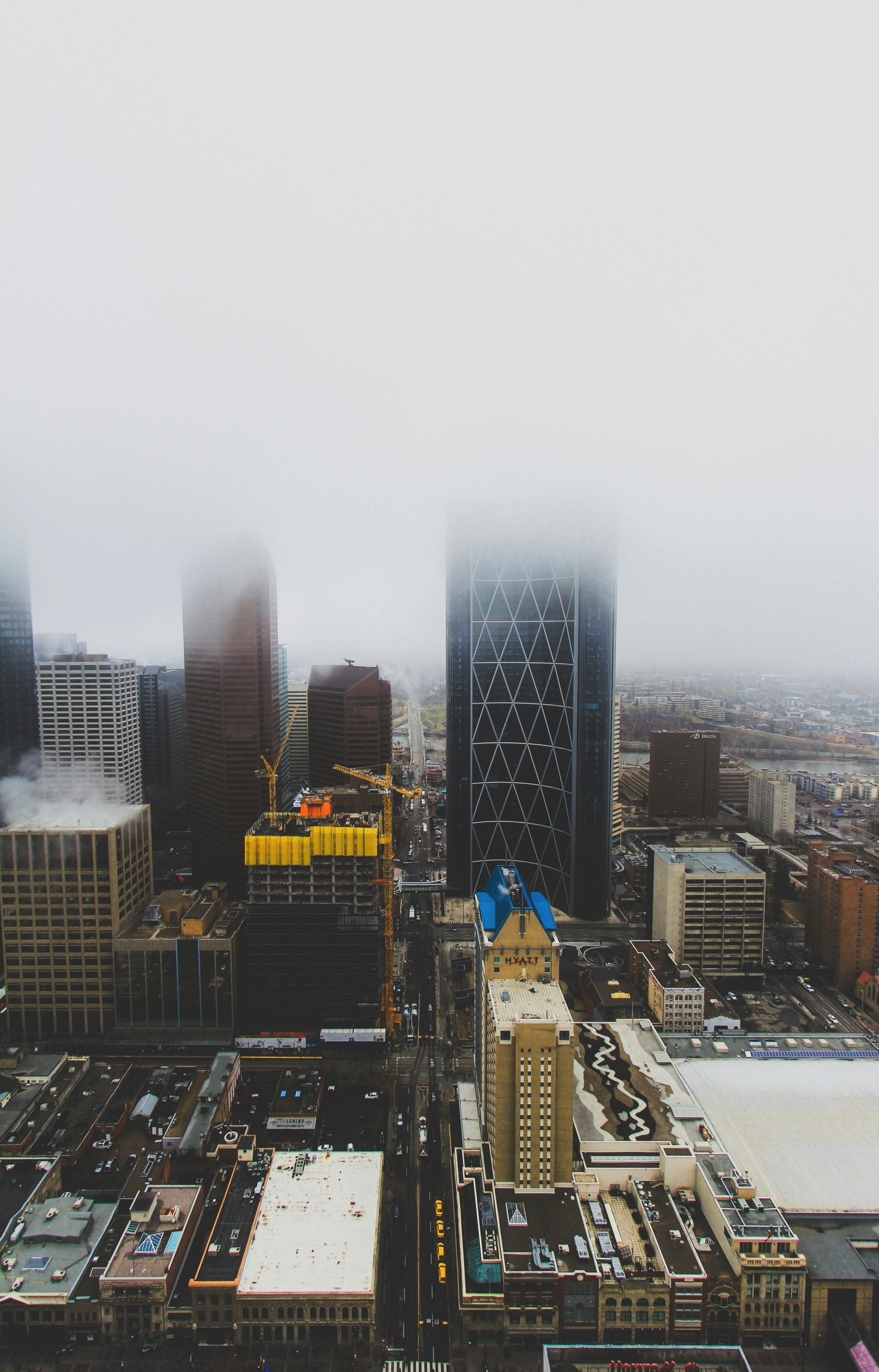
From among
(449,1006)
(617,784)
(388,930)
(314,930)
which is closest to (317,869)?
(314,930)

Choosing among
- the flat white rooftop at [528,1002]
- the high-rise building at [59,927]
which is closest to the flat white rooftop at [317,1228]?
the flat white rooftop at [528,1002]

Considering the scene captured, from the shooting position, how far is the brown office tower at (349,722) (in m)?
69.0

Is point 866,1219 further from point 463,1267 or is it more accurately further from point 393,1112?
point 393,1112

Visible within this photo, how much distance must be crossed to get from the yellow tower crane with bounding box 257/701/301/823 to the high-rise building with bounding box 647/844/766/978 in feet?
86.5

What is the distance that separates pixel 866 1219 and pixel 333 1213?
64.1 ft

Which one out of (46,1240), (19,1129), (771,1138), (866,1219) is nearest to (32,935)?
(19,1129)

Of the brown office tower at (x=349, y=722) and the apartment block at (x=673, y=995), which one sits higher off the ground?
the brown office tower at (x=349, y=722)

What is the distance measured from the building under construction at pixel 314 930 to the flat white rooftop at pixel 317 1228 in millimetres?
Answer: 9809

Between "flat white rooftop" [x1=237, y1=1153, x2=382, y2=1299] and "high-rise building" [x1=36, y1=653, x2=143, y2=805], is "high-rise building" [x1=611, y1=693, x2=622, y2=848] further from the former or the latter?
"high-rise building" [x1=36, y1=653, x2=143, y2=805]

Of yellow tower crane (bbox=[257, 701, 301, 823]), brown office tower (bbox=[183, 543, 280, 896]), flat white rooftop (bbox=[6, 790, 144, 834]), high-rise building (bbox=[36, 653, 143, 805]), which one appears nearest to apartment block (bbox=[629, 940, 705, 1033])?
yellow tower crane (bbox=[257, 701, 301, 823])

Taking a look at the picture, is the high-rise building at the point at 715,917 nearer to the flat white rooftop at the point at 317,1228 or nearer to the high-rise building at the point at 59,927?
the flat white rooftop at the point at 317,1228

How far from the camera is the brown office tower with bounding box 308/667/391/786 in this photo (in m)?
69.0

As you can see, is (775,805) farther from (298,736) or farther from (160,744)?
(160,744)

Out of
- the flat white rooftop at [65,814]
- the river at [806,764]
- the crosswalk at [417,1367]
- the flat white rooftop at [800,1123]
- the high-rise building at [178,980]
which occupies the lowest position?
the crosswalk at [417,1367]
